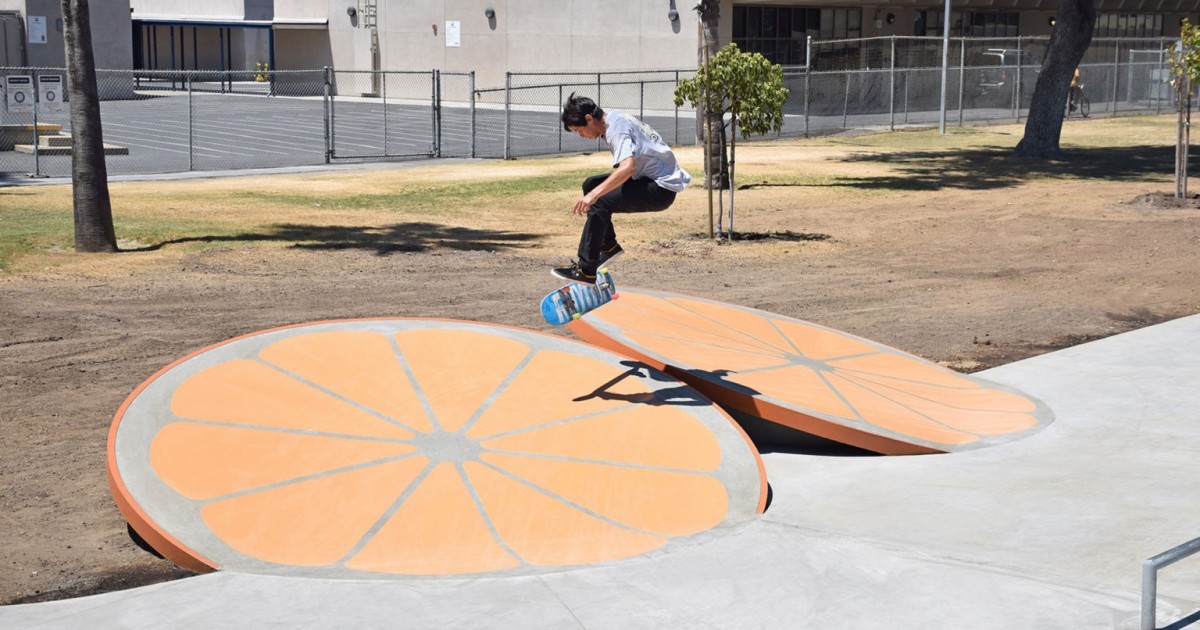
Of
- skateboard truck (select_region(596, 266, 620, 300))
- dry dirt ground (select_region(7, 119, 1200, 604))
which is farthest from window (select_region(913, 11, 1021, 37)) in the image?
skateboard truck (select_region(596, 266, 620, 300))

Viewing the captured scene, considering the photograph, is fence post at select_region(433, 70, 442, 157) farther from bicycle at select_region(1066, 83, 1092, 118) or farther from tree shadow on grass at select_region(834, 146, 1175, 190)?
bicycle at select_region(1066, 83, 1092, 118)

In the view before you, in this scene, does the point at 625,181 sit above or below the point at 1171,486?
above

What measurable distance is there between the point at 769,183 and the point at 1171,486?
731 inches

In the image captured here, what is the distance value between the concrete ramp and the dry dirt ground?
0.53 metres

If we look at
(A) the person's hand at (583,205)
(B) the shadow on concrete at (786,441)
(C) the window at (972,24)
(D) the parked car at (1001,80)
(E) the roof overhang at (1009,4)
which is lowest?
(B) the shadow on concrete at (786,441)

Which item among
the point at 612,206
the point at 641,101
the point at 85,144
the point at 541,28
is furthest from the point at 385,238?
the point at 541,28

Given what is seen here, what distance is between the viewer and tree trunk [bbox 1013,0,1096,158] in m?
30.2

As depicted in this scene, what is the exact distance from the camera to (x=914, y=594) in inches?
228

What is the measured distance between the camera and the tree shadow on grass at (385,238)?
1703 cm

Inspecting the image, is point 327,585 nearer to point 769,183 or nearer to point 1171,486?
point 1171,486

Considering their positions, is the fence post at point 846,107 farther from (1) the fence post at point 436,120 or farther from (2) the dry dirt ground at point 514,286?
(2) the dry dirt ground at point 514,286

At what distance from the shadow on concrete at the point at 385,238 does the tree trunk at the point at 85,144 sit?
18.7 inches

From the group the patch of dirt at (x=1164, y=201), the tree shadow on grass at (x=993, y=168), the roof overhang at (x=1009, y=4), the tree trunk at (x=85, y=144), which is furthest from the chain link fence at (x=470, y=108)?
the patch of dirt at (x=1164, y=201)

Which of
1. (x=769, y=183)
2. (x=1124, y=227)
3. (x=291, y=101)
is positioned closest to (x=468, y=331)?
(x=1124, y=227)
